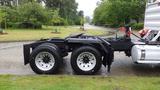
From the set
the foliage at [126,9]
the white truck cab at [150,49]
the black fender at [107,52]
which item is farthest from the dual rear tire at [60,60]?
the foliage at [126,9]

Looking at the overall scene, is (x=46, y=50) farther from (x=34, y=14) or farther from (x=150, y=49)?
(x=34, y=14)

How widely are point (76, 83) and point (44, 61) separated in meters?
1.79

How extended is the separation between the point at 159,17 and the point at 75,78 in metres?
3.75

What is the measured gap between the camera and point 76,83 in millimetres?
7793

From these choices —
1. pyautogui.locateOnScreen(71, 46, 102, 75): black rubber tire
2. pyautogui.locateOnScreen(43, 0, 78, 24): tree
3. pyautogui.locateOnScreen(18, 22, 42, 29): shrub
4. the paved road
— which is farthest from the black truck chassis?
pyautogui.locateOnScreen(43, 0, 78, 24): tree

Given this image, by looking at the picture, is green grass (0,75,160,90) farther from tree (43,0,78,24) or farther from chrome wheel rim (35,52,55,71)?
tree (43,0,78,24)

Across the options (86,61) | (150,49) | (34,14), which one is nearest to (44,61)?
(86,61)

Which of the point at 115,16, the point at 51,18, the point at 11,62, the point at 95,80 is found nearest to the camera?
the point at 95,80

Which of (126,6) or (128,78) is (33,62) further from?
(126,6)

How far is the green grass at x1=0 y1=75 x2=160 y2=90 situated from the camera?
7.33m

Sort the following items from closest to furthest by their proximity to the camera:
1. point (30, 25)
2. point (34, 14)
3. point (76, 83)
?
1. point (76, 83)
2. point (34, 14)
3. point (30, 25)

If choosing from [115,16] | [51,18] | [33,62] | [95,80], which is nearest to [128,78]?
[95,80]

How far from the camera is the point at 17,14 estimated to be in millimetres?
46406

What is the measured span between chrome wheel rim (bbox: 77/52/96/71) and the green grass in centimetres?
56
